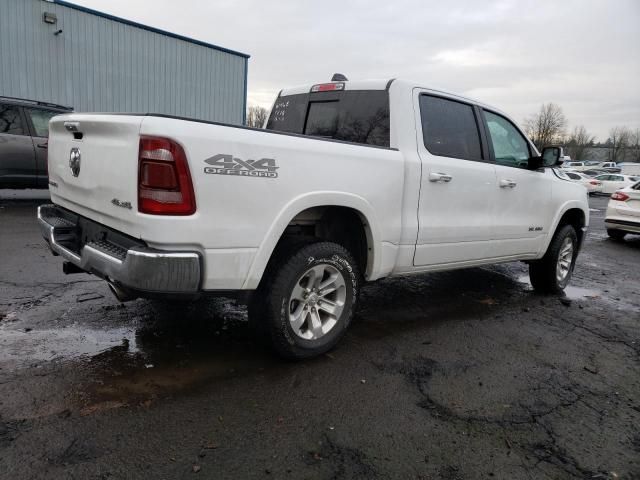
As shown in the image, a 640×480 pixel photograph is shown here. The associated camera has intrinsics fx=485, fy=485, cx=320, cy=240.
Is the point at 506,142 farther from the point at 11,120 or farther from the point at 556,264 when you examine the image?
the point at 11,120

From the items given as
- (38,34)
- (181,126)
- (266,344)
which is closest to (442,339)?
(266,344)

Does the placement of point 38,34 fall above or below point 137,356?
above

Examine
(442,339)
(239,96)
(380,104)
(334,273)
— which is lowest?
(442,339)

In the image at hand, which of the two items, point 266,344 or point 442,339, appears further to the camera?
point 442,339

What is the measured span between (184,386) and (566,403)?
2.39 m

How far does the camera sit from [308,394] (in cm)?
295

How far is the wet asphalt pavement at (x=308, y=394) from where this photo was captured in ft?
7.61

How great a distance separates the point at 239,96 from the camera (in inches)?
785

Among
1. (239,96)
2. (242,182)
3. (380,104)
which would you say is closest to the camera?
(242,182)

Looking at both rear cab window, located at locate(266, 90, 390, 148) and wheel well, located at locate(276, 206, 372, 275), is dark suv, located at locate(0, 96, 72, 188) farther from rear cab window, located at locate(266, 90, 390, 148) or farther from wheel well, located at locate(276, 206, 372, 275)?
wheel well, located at locate(276, 206, 372, 275)

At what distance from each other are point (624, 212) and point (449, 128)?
8.71 meters

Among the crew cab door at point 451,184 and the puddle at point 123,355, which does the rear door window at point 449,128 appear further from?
the puddle at point 123,355

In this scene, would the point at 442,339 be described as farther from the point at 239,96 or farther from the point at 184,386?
the point at 239,96

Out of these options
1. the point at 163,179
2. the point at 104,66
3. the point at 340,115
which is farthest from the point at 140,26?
the point at 163,179
